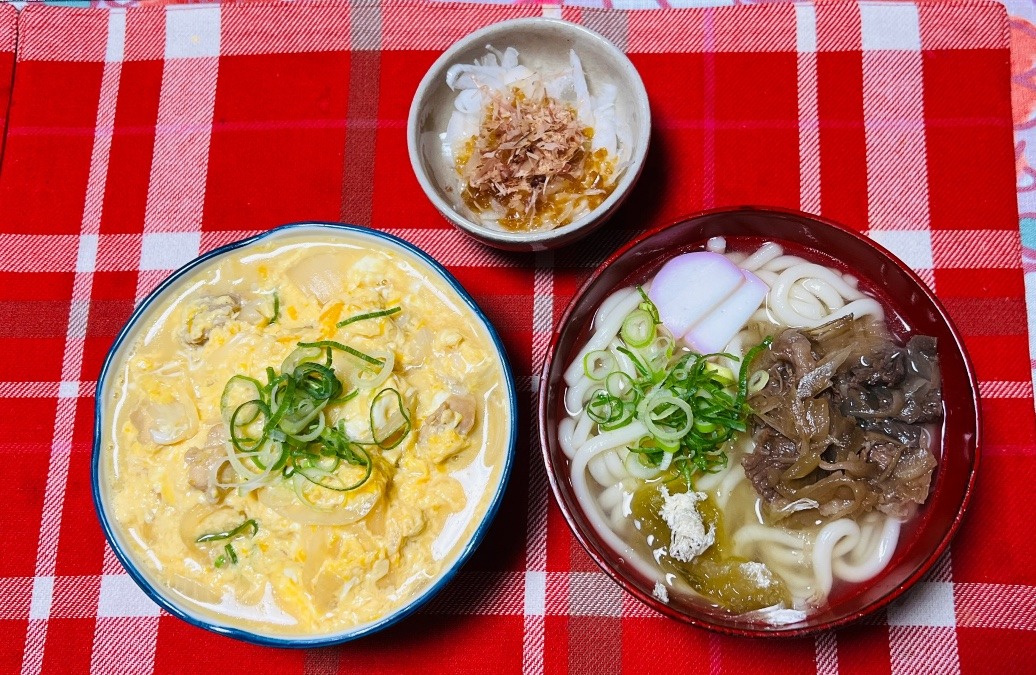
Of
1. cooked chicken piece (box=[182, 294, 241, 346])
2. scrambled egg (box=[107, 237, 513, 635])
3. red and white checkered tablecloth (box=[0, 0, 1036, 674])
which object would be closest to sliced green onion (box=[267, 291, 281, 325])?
scrambled egg (box=[107, 237, 513, 635])

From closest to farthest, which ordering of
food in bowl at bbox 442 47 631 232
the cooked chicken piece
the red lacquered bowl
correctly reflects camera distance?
the red lacquered bowl, the cooked chicken piece, food in bowl at bbox 442 47 631 232

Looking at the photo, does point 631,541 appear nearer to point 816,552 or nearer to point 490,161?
point 816,552

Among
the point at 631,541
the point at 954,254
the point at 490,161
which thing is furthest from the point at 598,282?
the point at 954,254

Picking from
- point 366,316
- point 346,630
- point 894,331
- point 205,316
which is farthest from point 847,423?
point 205,316

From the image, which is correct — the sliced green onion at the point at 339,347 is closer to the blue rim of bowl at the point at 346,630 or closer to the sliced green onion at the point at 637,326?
the blue rim of bowl at the point at 346,630

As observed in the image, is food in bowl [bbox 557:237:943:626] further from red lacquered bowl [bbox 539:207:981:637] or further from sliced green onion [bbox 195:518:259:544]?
sliced green onion [bbox 195:518:259:544]

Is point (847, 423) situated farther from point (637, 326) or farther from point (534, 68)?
point (534, 68)

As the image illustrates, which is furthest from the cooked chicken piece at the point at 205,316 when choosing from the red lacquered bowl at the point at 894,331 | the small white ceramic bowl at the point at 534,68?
the red lacquered bowl at the point at 894,331
